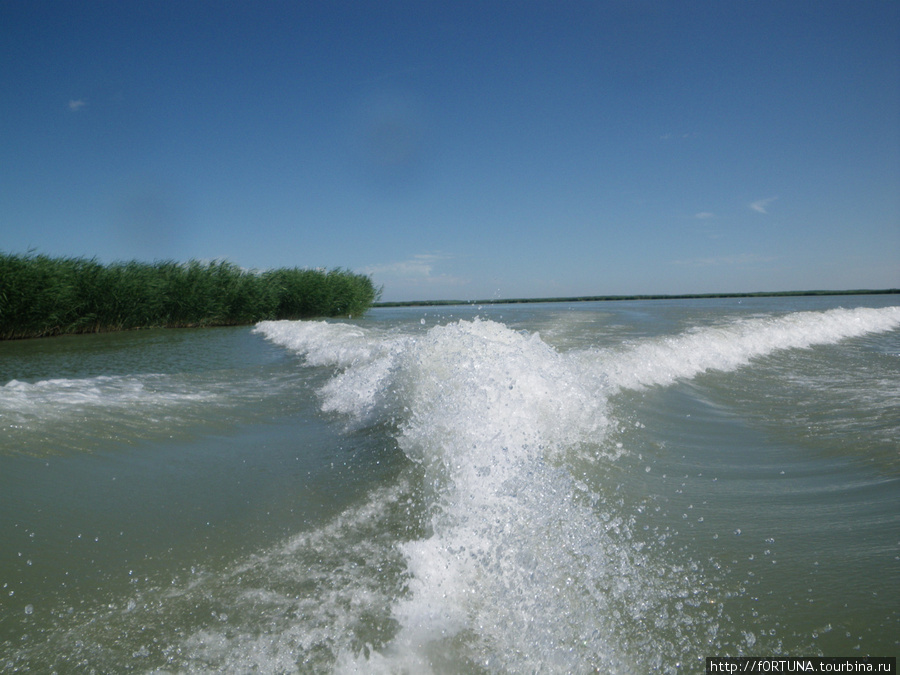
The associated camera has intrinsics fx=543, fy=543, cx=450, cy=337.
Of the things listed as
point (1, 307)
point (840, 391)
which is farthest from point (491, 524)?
point (1, 307)

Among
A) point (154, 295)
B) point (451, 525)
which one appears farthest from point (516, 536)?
point (154, 295)

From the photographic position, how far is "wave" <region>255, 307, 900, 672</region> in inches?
75.4

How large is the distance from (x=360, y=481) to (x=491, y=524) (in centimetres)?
119

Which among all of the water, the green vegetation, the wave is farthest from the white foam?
the green vegetation

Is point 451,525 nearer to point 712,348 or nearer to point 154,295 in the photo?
point 712,348

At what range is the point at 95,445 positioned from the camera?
4.35 metres

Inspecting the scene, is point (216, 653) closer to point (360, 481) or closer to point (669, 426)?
point (360, 481)

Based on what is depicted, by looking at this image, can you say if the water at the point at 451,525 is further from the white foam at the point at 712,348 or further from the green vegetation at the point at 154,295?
the green vegetation at the point at 154,295

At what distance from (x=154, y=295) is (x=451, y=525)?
21.6 meters

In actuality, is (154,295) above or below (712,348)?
above

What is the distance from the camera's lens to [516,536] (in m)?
2.54

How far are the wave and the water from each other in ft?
0.04

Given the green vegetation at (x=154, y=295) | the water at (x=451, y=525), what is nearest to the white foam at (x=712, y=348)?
the water at (x=451, y=525)

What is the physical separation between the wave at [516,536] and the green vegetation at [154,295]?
15.3m
